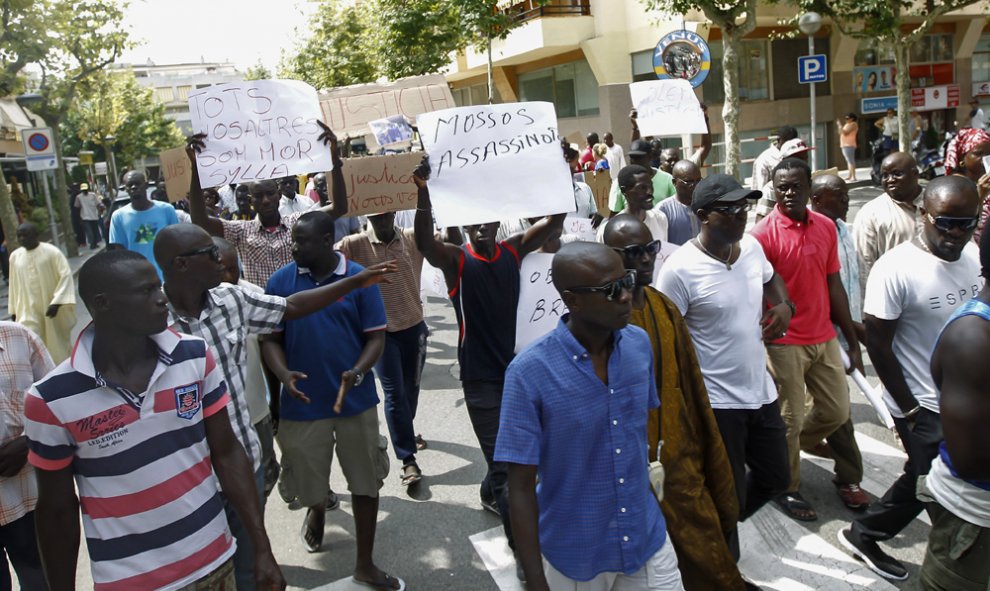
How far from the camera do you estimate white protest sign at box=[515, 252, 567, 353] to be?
4.32 metres

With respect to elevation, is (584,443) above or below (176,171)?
below

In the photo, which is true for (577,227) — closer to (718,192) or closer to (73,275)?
(718,192)

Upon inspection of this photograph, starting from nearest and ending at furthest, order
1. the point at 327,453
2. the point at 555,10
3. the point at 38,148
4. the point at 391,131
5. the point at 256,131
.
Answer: the point at 327,453 < the point at 256,131 < the point at 391,131 < the point at 38,148 < the point at 555,10

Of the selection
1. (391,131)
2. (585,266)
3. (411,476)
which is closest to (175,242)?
(585,266)

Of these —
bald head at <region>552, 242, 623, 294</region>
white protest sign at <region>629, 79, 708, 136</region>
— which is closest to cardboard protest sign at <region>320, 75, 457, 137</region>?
white protest sign at <region>629, 79, 708, 136</region>

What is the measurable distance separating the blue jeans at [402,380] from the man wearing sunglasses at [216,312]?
1754mm

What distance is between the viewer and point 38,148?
15.3 metres

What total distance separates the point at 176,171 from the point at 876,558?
5.17m

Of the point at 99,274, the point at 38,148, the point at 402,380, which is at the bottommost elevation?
the point at 402,380

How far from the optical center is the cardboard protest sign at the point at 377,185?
548 centimetres

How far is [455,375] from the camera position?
25.8ft

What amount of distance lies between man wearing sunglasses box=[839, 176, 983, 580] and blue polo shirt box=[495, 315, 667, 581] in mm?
1635

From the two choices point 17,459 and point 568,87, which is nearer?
point 17,459

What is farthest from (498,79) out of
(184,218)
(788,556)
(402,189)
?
(788,556)
